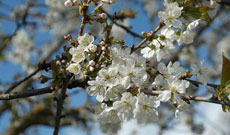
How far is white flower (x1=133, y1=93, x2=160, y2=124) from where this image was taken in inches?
39.2

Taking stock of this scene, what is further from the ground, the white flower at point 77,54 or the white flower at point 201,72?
the white flower at point 77,54

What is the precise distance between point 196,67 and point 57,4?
419cm

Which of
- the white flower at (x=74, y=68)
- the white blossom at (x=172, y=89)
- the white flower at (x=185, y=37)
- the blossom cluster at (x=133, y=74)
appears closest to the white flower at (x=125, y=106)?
the blossom cluster at (x=133, y=74)

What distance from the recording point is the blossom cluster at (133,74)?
39.7 inches

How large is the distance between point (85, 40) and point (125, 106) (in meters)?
0.36

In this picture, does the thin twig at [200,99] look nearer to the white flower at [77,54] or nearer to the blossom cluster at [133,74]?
the blossom cluster at [133,74]

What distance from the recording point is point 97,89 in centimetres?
109

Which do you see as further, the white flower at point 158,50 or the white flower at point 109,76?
the white flower at point 158,50

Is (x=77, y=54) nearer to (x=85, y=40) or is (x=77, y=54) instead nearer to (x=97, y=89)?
(x=85, y=40)

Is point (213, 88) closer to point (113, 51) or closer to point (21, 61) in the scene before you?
point (113, 51)

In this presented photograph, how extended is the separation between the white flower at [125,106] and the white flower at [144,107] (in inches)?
1.0

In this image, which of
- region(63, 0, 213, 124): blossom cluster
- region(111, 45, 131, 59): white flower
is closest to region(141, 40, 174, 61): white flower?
region(63, 0, 213, 124): blossom cluster

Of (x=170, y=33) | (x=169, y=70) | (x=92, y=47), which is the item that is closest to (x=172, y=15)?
(x=170, y=33)

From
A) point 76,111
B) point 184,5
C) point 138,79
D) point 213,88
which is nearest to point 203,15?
point 184,5
